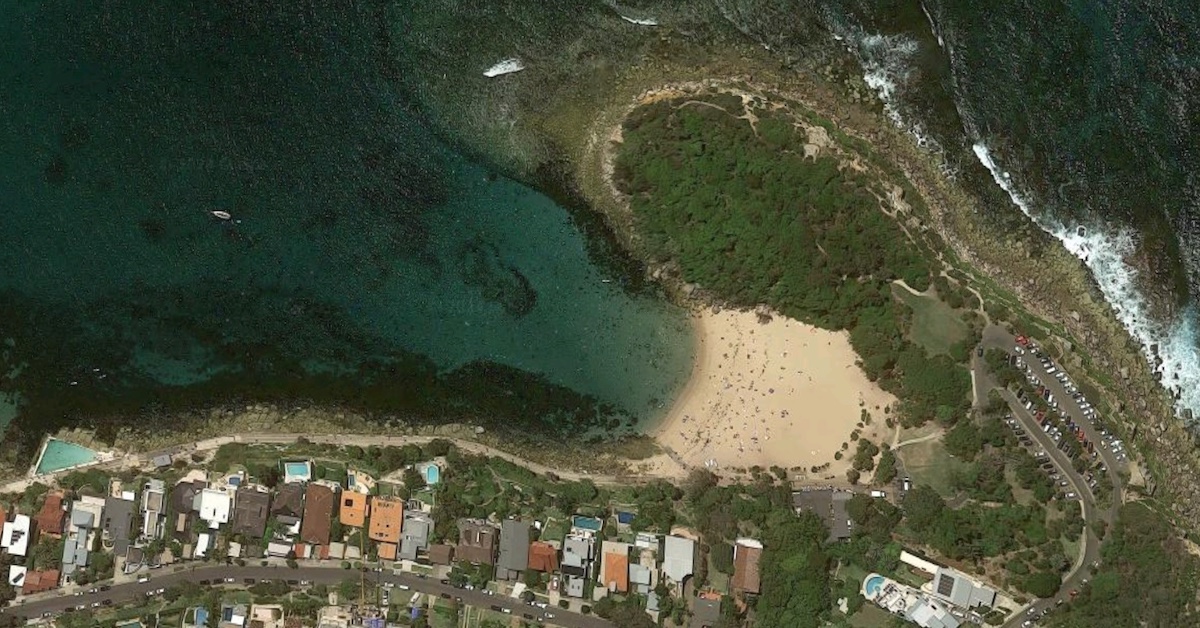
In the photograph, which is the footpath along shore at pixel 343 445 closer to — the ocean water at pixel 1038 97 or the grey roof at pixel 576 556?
the grey roof at pixel 576 556

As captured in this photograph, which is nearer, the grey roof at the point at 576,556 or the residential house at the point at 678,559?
the residential house at the point at 678,559

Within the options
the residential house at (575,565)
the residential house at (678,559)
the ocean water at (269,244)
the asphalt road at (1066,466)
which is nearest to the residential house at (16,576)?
the ocean water at (269,244)

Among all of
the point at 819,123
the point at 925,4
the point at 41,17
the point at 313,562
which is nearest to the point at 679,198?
the point at 819,123

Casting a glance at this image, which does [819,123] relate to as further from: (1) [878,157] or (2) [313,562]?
(2) [313,562]

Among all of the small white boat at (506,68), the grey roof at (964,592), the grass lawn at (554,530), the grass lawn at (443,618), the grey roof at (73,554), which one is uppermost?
the small white boat at (506,68)

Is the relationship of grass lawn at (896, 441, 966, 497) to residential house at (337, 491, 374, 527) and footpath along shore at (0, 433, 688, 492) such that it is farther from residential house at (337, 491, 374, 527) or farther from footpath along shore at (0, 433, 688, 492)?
residential house at (337, 491, 374, 527)

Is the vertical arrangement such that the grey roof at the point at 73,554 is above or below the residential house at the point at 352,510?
below

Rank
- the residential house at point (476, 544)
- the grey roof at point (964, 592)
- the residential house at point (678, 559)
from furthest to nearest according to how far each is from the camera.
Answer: the residential house at point (476, 544) → the residential house at point (678, 559) → the grey roof at point (964, 592)
